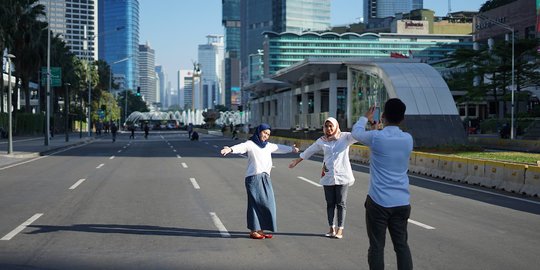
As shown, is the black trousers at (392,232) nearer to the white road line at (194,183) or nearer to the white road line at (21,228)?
the white road line at (21,228)

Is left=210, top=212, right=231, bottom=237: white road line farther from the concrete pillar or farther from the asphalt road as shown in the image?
the concrete pillar

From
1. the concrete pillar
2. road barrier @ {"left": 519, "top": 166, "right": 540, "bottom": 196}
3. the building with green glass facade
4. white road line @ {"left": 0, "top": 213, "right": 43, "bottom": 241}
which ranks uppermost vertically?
the building with green glass facade

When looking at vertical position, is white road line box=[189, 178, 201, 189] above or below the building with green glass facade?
below

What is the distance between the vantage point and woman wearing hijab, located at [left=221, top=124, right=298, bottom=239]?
8.63 meters

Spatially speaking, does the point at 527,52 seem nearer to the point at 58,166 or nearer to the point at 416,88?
the point at 416,88

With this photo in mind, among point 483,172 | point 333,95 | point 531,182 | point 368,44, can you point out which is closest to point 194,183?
point 483,172

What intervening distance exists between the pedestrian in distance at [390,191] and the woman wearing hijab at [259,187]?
3.11m

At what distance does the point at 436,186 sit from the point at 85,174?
11.3 m

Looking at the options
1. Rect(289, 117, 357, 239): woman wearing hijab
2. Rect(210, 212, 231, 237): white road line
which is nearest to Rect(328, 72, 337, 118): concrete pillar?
Rect(210, 212, 231, 237): white road line

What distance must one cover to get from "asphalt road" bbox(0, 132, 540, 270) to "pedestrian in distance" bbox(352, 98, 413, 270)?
1654mm

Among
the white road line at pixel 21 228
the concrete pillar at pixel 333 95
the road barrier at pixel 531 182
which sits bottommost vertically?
the white road line at pixel 21 228

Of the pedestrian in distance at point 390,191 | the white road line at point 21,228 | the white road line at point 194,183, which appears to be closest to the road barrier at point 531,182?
the white road line at point 194,183

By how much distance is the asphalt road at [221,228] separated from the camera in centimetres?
748

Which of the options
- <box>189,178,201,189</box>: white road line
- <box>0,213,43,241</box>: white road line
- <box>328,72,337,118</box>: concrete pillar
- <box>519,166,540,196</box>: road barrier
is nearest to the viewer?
<box>0,213,43,241</box>: white road line
